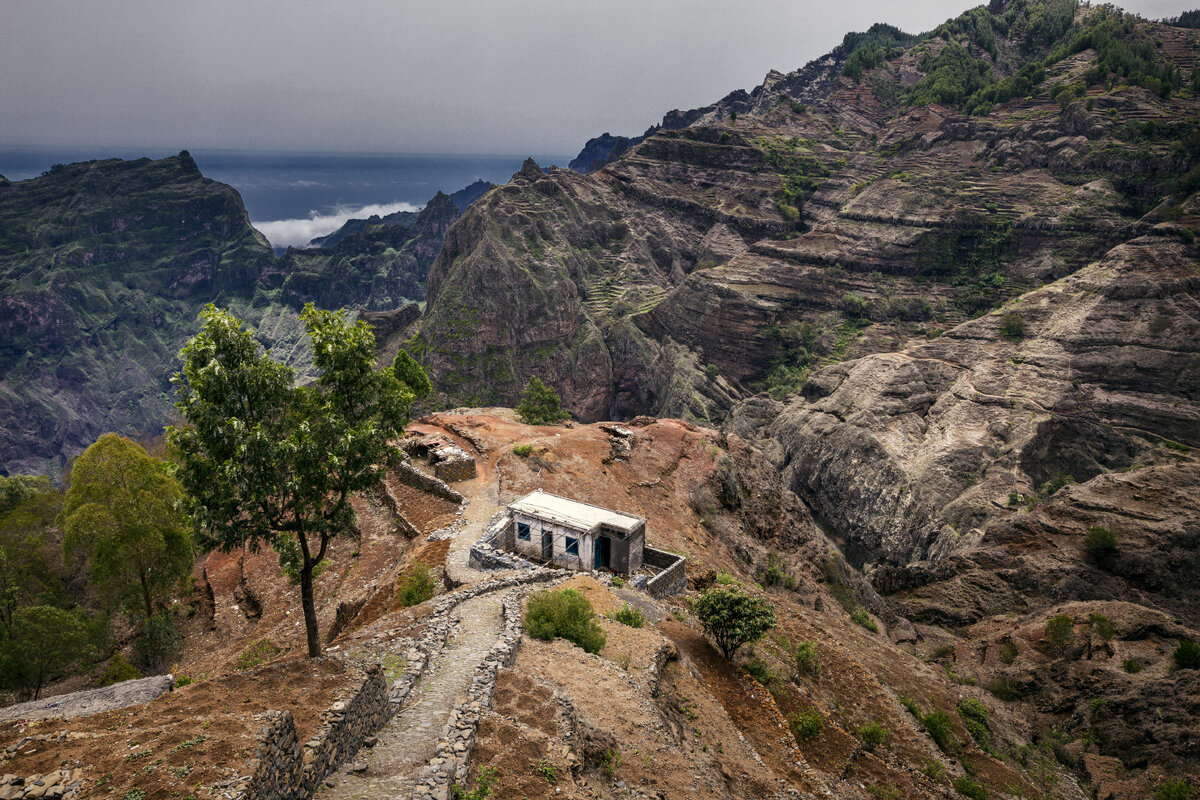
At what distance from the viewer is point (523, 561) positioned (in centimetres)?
2773

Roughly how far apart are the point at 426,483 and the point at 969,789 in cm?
3244

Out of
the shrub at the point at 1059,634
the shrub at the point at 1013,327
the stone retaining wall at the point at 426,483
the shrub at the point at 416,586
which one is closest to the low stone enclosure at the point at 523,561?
the shrub at the point at 416,586

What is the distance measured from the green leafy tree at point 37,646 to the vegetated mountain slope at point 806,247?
103656 millimetres

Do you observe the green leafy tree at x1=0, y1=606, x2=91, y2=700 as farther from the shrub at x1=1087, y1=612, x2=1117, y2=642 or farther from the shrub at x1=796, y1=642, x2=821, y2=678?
the shrub at x1=1087, y1=612, x2=1117, y2=642

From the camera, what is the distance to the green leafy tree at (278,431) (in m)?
15.4

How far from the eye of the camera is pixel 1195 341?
78688mm

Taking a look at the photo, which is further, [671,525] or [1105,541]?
[1105,541]

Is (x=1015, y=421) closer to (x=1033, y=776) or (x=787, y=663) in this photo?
(x=1033, y=776)

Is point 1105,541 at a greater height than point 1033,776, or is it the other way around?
point 1105,541

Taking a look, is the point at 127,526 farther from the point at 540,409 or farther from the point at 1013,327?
the point at 1013,327

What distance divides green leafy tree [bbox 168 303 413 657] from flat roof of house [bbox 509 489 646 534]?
1281 centimetres

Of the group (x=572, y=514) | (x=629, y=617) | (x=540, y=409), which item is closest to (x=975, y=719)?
(x=629, y=617)

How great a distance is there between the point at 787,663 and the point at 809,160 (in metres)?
186

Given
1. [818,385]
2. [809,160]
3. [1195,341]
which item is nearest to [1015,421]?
[1195,341]
